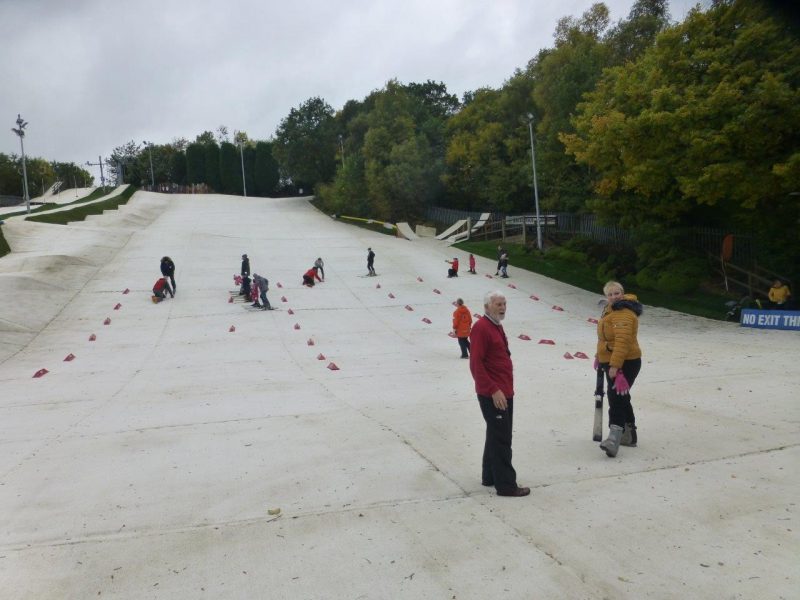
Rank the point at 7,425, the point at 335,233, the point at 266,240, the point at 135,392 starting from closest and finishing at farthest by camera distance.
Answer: the point at 7,425 → the point at 135,392 → the point at 266,240 → the point at 335,233

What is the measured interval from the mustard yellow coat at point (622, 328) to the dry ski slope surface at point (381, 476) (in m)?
1.05

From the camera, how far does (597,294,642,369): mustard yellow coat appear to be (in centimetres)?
643

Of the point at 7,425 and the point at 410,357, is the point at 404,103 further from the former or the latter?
the point at 7,425

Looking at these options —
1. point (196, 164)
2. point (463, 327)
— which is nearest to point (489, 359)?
point (463, 327)

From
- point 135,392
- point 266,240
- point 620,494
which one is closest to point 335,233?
point 266,240

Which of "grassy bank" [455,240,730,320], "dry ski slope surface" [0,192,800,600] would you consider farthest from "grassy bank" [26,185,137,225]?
"dry ski slope surface" [0,192,800,600]

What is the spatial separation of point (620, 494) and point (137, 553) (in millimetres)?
3901

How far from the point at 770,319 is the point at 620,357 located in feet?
44.6

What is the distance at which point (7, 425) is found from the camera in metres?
9.22

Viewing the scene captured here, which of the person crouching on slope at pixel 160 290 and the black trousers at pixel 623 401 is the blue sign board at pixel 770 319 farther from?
the person crouching on slope at pixel 160 290

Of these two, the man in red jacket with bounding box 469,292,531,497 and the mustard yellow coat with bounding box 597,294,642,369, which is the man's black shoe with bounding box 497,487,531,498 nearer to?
the man in red jacket with bounding box 469,292,531,497

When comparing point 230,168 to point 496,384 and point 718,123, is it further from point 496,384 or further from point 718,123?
point 496,384

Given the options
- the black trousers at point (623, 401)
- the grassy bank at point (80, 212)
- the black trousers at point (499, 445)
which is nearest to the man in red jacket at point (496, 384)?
the black trousers at point (499, 445)

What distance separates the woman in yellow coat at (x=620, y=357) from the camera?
21.1 feet
